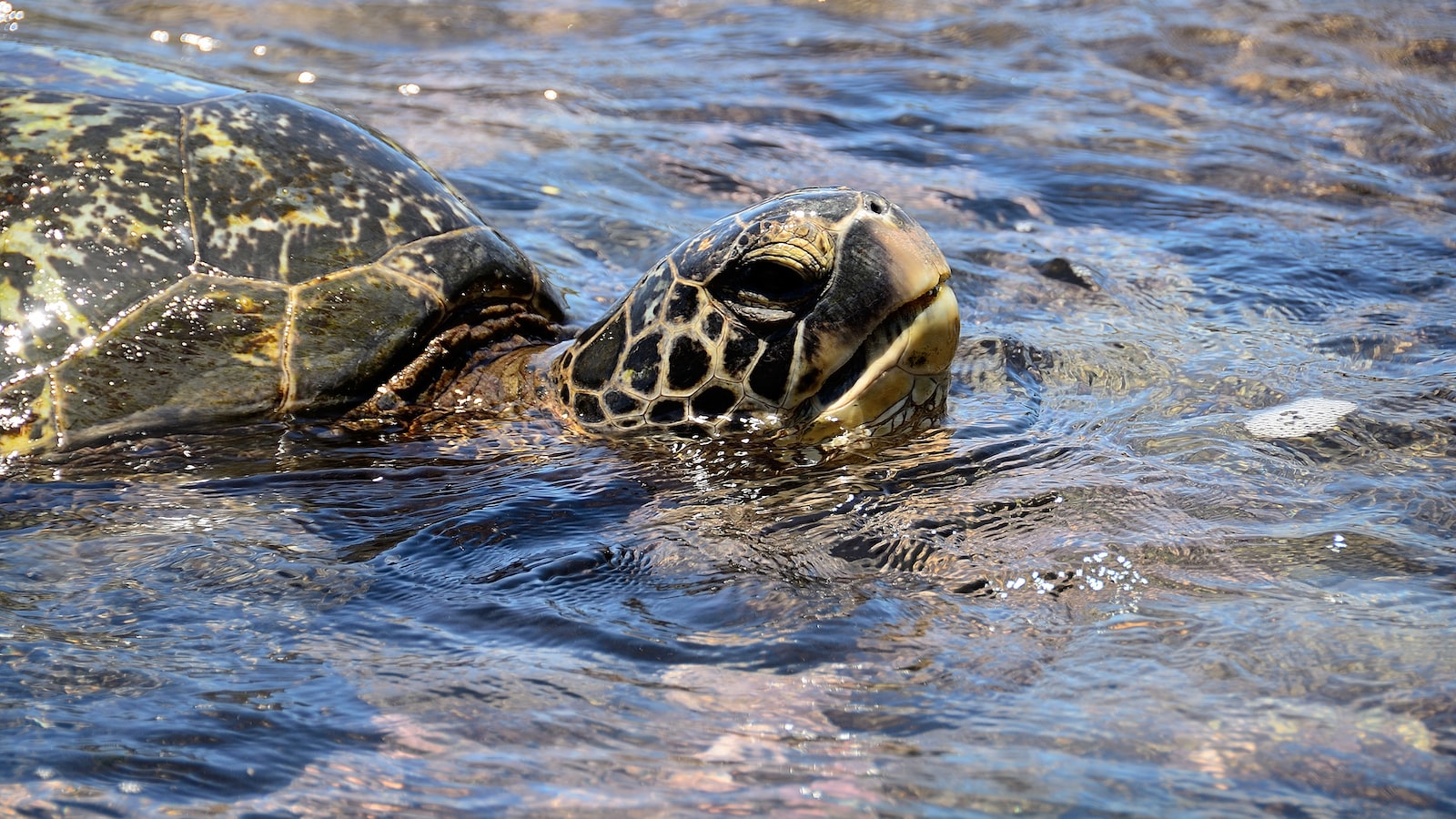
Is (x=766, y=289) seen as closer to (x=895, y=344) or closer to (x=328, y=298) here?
(x=895, y=344)

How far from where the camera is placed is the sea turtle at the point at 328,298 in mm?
3434

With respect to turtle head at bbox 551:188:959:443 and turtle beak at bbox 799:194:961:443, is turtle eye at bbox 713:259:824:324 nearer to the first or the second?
turtle head at bbox 551:188:959:443

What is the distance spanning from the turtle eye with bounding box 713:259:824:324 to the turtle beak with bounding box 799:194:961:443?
0.19 metres

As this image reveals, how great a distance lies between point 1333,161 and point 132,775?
5.75 meters

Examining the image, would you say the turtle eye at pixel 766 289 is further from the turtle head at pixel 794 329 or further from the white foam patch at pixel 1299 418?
the white foam patch at pixel 1299 418

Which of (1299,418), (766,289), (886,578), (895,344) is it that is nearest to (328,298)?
(766,289)

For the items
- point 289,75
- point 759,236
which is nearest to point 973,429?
point 759,236

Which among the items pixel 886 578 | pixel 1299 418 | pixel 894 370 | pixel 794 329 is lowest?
pixel 886 578

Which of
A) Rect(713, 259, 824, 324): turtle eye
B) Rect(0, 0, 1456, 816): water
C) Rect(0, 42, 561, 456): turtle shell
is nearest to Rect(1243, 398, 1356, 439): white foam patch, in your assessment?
Rect(0, 0, 1456, 816): water

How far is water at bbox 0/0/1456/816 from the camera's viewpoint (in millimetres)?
2117

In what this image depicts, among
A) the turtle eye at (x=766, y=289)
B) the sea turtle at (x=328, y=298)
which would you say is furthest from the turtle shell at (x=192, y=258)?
the turtle eye at (x=766, y=289)

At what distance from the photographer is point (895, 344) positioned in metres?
3.43

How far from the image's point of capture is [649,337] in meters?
3.63

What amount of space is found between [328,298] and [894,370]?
1641mm
